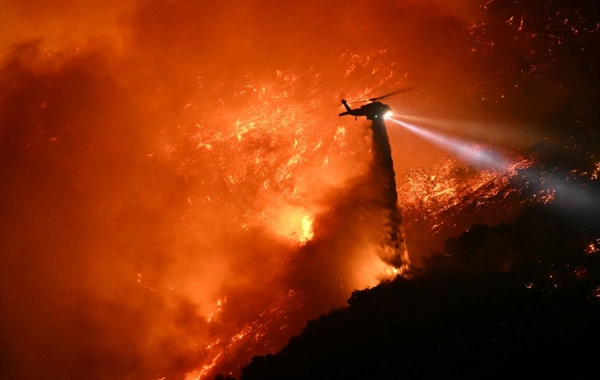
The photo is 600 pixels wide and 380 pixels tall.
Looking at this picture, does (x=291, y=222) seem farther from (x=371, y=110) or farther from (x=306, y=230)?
(x=371, y=110)

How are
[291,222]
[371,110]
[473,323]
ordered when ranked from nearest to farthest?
[473,323]
[371,110]
[291,222]

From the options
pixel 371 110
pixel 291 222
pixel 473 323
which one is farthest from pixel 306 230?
pixel 473 323

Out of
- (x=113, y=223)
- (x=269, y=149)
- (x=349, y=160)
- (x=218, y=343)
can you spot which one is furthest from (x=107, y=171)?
(x=349, y=160)

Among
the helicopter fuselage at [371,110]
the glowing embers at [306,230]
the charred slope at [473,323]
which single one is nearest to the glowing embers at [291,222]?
the glowing embers at [306,230]

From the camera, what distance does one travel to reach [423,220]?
2219cm

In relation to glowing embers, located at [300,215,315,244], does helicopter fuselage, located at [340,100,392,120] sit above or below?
above

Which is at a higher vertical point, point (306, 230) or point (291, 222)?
point (291, 222)

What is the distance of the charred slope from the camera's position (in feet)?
43.4

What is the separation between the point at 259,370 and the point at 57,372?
20983 mm

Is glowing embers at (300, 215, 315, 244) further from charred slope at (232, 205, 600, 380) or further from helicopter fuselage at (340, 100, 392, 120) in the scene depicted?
charred slope at (232, 205, 600, 380)

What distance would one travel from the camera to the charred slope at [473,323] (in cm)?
1323

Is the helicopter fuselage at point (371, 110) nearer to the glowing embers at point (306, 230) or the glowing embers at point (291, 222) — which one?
the glowing embers at point (291, 222)

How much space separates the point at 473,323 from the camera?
14422mm

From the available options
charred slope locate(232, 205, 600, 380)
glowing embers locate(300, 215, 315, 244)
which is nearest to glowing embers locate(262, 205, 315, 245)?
glowing embers locate(300, 215, 315, 244)
